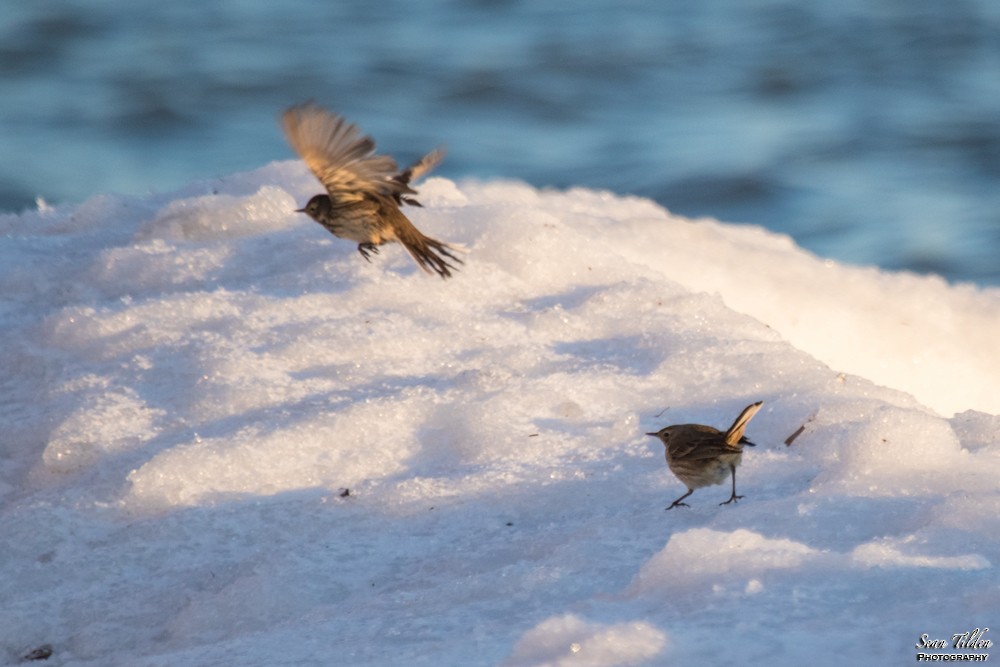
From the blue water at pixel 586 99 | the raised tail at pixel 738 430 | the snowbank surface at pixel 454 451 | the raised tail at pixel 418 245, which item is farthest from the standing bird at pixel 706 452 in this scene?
the blue water at pixel 586 99

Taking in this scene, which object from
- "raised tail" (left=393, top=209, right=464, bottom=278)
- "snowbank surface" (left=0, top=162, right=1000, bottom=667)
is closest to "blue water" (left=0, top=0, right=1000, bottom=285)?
"snowbank surface" (left=0, top=162, right=1000, bottom=667)

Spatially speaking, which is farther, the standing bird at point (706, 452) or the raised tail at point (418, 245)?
the raised tail at point (418, 245)

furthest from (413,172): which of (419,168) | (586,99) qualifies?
(586,99)

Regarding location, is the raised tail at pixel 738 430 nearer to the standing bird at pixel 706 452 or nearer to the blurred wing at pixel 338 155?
the standing bird at pixel 706 452

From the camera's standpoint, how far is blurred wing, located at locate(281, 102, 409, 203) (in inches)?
143

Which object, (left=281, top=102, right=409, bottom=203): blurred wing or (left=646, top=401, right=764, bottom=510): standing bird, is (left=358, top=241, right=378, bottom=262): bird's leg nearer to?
(left=281, top=102, right=409, bottom=203): blurred wing

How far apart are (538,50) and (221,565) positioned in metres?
10.9

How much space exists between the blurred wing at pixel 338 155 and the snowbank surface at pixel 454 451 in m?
0.50

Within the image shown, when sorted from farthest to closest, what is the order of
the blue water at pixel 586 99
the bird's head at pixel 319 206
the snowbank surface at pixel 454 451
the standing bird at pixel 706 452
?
the blue water at pixel 586 99 → the bird's head at pixel 319 206 → the standing bird at pixel 706 452 → the snowbank surface at pixel 454 451

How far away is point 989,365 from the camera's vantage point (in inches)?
207

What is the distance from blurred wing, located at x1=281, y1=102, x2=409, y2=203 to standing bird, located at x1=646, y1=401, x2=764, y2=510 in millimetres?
1084

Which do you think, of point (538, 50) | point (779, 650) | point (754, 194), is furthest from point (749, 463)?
point (538, 50)

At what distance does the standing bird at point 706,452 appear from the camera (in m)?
3.28

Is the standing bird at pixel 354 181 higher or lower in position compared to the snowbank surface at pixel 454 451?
higher
